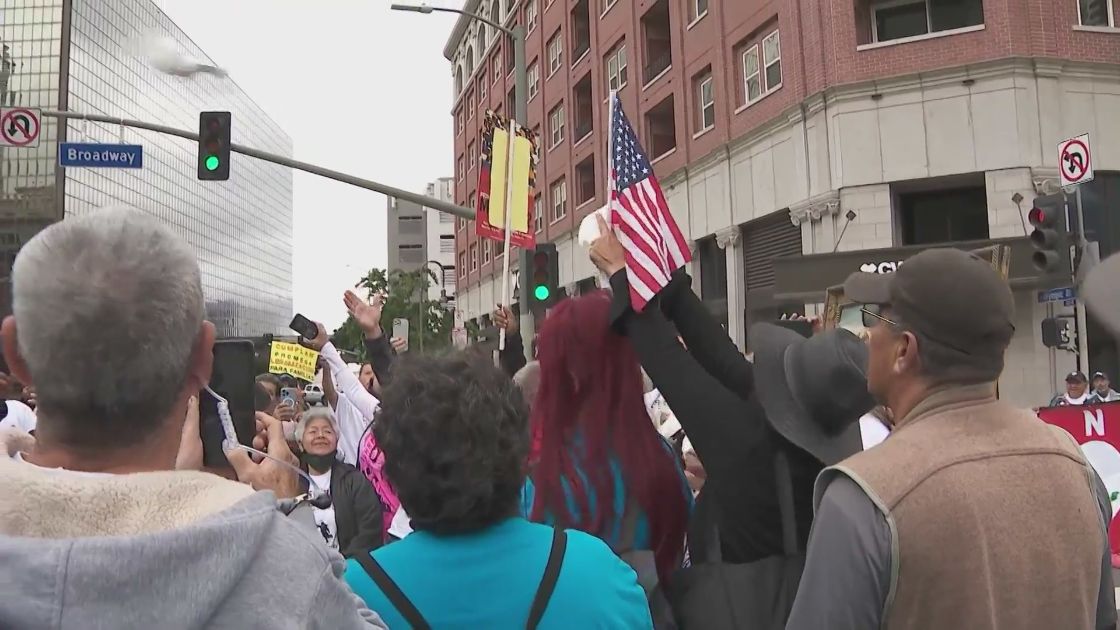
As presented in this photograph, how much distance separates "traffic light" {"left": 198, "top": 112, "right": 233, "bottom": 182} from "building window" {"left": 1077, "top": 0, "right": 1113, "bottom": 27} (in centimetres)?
1659

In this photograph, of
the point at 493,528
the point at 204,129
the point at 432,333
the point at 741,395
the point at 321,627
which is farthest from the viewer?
the point at 432,333

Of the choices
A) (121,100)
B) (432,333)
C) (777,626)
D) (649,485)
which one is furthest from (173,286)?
(121,100)

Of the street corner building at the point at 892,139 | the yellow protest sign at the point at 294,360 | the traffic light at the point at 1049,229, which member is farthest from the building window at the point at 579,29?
the yellow protest sign at the point at 294,360

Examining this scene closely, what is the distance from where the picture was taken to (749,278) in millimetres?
21781

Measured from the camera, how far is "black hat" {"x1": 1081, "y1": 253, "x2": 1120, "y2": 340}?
278 centimetres

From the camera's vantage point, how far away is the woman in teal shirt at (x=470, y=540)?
1773 mm

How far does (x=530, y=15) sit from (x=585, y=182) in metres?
10.7

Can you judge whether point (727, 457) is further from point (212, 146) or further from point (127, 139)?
point (127, 139)

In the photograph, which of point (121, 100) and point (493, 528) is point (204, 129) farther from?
point (121, 100)

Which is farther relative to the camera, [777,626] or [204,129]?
[204,129]

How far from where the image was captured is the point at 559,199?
34531 mm

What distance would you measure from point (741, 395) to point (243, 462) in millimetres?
1404

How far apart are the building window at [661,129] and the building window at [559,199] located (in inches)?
270

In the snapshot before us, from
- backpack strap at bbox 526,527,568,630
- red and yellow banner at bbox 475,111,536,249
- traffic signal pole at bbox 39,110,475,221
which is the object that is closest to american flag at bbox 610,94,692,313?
backpack strap at bbox 526,527,568,630
